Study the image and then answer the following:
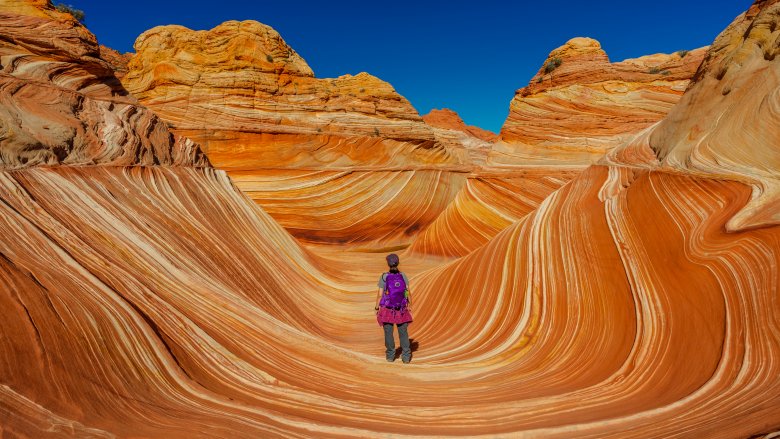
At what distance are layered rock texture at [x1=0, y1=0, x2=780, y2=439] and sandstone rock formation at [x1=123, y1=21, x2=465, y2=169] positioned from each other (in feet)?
20.5

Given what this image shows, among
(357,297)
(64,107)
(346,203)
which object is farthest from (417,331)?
(346,203)

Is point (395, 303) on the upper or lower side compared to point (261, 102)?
lower

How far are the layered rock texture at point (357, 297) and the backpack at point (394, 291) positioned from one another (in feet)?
2.05

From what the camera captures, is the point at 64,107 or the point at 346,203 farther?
the point at 346,203

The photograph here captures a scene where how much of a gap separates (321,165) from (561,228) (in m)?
10.8

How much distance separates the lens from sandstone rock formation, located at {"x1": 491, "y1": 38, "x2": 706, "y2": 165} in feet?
39.3

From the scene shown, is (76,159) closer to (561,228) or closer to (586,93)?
(561,228)

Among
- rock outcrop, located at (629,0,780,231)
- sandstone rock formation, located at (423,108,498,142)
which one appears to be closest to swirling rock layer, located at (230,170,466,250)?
rock outcrop, located at (629,0,780,231)

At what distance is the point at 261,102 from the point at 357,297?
30.8ft

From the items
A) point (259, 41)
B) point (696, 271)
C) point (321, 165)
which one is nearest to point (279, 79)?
point (259, 41)

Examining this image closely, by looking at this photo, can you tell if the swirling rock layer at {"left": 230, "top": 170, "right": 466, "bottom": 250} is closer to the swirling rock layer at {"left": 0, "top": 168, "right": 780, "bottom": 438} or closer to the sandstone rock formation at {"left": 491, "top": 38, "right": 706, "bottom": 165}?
the sandstone rock formation at {"left": 491, "top": 38, "right": 706, "bottom": 165}

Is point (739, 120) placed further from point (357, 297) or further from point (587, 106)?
point (587, 106)

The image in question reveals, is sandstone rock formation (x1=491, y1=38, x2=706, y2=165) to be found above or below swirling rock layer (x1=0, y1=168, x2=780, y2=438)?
above

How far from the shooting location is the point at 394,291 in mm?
4691
